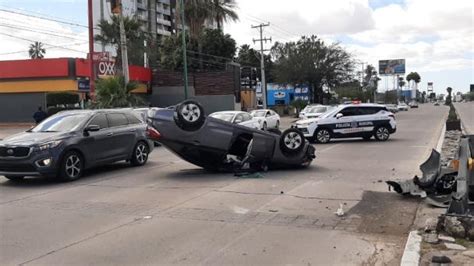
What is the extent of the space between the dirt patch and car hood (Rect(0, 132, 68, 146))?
259 inches

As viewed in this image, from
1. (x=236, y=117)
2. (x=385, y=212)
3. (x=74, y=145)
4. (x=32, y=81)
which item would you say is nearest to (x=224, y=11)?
(x=32, y=81)

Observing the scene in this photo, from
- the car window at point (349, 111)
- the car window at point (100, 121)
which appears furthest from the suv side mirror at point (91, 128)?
the car window at point (349, 111)

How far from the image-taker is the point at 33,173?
11.5 meters

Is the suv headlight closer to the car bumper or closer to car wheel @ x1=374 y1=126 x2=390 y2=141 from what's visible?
the car bumper

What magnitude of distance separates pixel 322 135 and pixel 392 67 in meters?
121

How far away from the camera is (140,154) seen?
14828 mm

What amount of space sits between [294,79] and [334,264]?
60.8 meters

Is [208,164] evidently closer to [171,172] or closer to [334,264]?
[171,172]

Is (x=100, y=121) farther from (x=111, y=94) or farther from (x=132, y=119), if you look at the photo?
(x=111, y=94)

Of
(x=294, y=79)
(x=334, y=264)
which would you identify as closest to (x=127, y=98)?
(x=334, y=264)

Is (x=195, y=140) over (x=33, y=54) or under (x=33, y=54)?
under

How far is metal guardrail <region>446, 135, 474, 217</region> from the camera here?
733 cm

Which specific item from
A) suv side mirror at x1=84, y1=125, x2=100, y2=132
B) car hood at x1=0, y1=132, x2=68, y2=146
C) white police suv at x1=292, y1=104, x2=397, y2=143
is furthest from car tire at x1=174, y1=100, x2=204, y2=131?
white police suv at x1=292, y1=104, x2=397, y2=143

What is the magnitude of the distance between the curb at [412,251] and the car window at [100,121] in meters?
8.51
